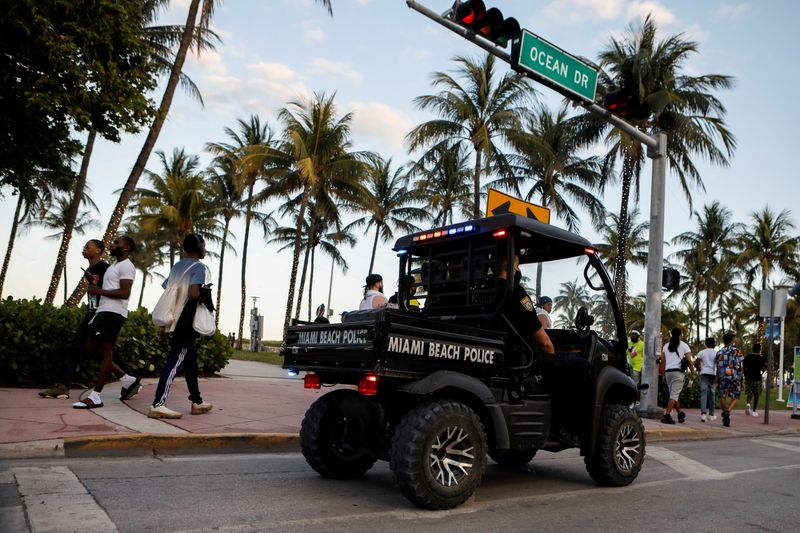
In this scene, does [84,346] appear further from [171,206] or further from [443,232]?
[171,206]

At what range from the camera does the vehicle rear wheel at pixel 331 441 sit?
538cm

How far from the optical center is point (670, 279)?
12.5 metres

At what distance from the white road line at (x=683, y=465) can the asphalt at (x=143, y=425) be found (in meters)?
1.65

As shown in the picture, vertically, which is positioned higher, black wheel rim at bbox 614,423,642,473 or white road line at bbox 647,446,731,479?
black wheel rim at bbox 614,423,642,473

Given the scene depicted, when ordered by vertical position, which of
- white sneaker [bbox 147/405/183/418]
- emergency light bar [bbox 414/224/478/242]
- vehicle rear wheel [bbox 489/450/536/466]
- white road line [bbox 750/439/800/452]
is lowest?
white road line [bbox 750/439/800/452]

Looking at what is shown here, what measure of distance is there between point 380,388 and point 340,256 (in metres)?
51.4

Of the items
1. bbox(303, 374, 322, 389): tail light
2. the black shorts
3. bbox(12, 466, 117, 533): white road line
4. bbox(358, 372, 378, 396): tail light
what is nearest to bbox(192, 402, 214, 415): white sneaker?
the black shorts

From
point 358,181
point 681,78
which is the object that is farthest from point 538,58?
point 358,181

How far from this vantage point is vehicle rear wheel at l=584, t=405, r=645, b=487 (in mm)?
5781

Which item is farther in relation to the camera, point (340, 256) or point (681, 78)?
point (340, 256)

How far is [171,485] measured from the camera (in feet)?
16.1

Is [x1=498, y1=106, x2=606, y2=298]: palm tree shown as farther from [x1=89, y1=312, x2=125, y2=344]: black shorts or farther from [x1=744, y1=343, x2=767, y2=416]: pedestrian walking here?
[x1=89, y1=312, x2=125, y2=344]: black shorts

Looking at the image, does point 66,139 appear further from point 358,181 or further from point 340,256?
point 340,256

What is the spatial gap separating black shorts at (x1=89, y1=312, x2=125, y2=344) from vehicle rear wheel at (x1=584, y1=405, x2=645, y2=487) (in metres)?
5.17
